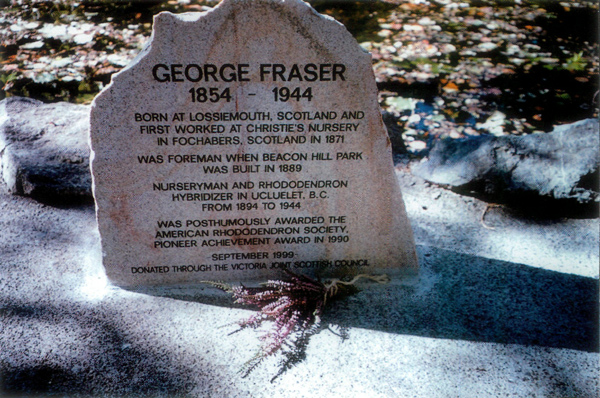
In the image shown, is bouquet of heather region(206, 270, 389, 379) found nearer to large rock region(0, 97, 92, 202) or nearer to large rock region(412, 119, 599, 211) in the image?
large rock region(412, 119, 599, 211)

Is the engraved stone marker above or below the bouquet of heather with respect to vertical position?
above

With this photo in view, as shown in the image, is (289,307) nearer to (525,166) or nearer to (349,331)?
(349,331)

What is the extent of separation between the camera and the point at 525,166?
3557 millimetres

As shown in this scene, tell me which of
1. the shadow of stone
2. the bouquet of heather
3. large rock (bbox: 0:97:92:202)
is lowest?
the shadow of stone

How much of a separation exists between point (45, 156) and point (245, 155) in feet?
5.88

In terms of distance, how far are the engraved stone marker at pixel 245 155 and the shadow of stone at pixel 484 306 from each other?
0.22 metres

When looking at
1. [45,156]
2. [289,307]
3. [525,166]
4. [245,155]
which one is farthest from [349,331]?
[45,156]

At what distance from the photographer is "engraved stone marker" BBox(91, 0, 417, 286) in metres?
2.38

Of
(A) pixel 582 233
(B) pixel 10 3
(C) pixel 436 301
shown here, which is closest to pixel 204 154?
(C) pixel 436 301

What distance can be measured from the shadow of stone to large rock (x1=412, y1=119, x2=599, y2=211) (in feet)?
2.30

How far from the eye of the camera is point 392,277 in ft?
9.45

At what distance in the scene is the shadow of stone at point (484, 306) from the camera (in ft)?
8.34

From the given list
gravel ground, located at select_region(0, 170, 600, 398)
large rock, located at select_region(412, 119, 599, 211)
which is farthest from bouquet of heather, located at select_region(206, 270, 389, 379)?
large rock, located at select_region(412, 119, 599, 211)

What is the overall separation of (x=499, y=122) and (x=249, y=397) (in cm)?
359
